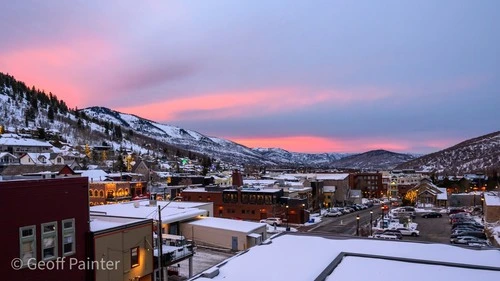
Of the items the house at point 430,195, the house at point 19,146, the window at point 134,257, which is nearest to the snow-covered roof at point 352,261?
the window at point 134,257

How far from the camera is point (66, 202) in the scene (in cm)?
1534

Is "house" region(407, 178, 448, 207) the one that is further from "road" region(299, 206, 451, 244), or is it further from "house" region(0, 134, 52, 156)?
"house" region(0, 134, 52, 156)

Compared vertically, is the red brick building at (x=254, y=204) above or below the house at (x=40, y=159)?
below

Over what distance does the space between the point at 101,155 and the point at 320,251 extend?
5867 inches

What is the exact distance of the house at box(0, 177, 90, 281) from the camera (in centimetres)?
1328

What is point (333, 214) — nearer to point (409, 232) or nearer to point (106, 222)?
point (409, 232)

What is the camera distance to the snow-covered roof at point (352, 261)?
39.0 feet

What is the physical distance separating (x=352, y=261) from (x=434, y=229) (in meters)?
38.2

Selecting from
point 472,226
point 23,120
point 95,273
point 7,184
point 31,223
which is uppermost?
point 23,120

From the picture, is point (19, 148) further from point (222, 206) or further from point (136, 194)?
point (222, 206)

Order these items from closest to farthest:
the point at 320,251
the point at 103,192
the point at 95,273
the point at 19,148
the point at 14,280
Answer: the point at 14,280
the point at 320,251
the point at 95,273
the point at 103,192
the point at 19,148

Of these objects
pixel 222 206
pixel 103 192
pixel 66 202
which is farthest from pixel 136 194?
pixel 66 202

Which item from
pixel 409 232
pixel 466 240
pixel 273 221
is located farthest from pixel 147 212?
pixel 409 232

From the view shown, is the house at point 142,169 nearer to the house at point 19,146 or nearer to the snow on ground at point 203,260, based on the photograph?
the house at point 19,146
